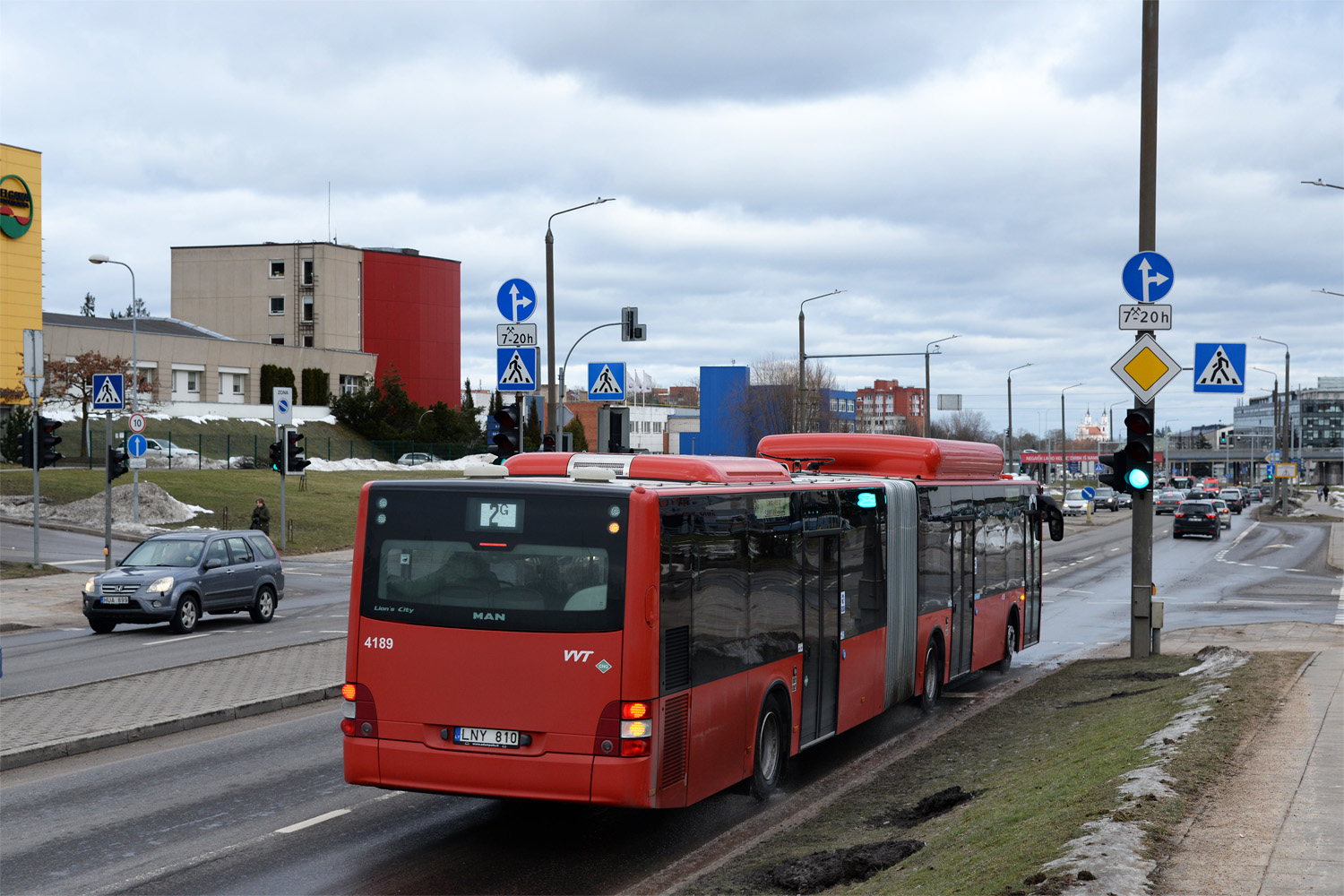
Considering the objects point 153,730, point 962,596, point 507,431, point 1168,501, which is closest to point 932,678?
point 962,596

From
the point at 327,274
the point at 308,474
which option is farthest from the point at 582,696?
the point at 327,274

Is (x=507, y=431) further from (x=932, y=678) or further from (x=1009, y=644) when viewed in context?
(x=1009, y=644)

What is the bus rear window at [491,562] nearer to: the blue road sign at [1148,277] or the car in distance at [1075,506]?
the blue road sign at [1148,277]

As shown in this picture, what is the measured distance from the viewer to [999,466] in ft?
59.3

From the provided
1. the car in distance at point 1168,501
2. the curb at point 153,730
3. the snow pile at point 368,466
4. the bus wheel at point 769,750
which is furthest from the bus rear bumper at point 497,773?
the car in distance at point 1168,501

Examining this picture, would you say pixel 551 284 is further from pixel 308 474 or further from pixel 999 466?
pixel 308 474

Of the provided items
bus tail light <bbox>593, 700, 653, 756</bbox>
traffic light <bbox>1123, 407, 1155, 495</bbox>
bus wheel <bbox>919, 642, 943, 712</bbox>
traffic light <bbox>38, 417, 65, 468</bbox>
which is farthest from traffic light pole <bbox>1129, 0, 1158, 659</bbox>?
traffic light <bbox>38, 417, 65, 468</bbox>

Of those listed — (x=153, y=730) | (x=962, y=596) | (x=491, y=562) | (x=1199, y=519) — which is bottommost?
(x=1199, y=519)

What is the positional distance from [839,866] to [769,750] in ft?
8.46

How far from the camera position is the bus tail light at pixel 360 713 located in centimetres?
888

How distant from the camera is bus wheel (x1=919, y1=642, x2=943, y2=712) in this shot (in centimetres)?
1514

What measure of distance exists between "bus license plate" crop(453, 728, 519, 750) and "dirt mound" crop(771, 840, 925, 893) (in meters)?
1.87

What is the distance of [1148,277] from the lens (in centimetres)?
1581

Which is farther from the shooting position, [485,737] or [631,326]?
[631,326]
